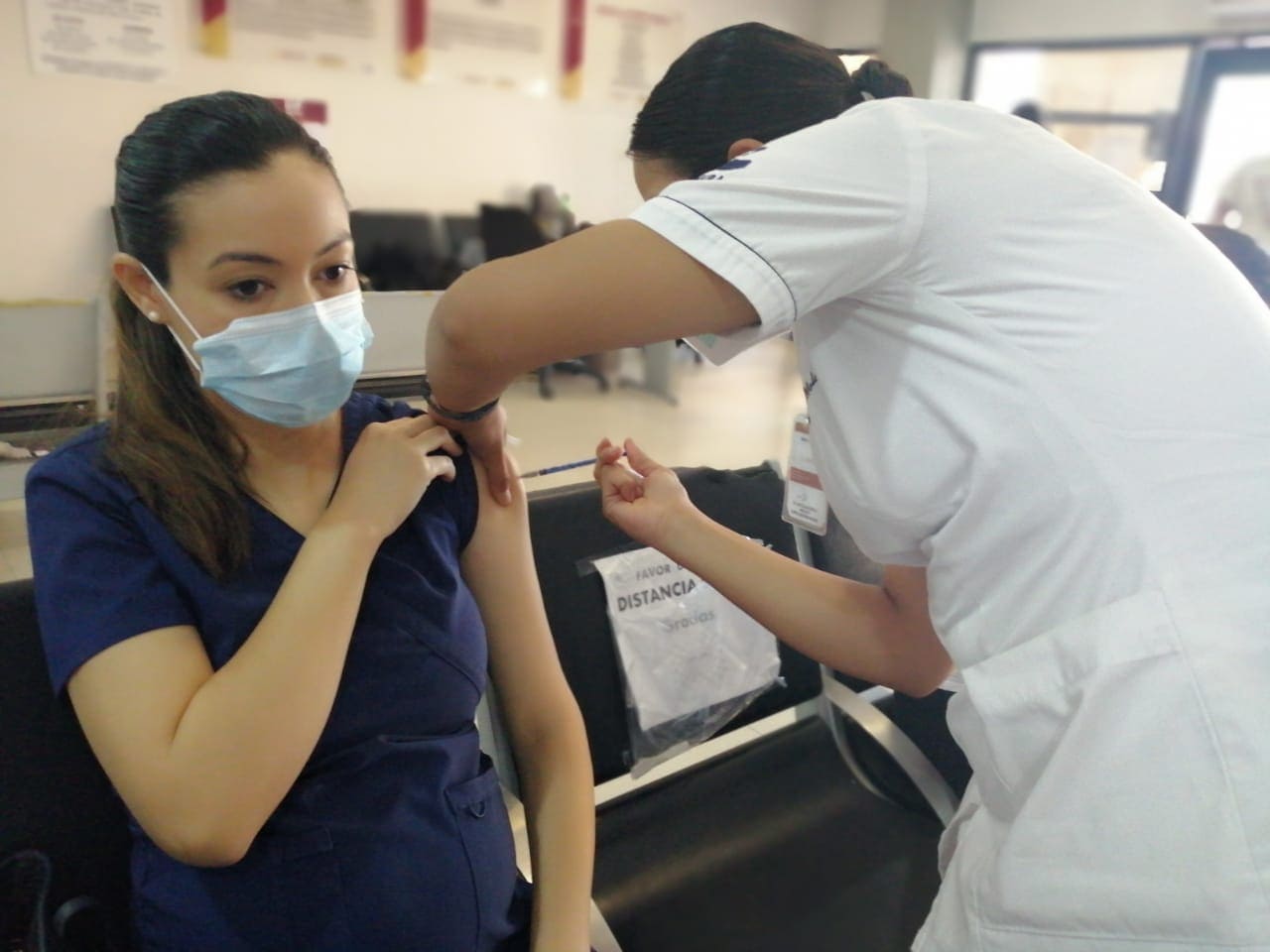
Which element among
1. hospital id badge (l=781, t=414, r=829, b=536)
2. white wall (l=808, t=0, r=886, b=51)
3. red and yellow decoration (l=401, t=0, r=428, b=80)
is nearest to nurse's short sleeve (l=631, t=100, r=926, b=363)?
hospital id badge (l=781, t=414, r=829, b=536)

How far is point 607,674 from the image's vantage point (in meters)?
1.37

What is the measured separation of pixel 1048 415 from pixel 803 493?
92cm

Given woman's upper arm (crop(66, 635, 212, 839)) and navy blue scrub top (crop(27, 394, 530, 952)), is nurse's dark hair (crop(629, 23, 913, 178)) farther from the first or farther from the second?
woman's upper arm (crop(66, 635, 212, 839))

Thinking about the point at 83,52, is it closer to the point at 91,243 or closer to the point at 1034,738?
the point at 91,243

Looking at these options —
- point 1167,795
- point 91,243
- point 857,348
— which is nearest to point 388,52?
point 91,243

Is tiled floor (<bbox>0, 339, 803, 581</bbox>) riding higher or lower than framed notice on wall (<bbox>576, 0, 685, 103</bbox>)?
lower

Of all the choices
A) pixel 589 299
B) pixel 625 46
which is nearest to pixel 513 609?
pixel 589 299

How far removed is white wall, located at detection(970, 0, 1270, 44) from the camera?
5.81 meters

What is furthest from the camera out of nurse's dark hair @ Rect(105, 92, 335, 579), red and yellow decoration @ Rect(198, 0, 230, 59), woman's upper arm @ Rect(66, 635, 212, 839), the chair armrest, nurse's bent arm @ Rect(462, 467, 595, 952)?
red and yellow decoration @ Rect(198, 0, 230, 59)

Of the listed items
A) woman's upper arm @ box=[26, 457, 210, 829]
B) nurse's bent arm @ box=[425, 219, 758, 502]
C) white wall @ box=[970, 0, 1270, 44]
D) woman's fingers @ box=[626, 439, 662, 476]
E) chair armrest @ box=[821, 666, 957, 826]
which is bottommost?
chair armrest @ box=[821, 666, 957, 826]

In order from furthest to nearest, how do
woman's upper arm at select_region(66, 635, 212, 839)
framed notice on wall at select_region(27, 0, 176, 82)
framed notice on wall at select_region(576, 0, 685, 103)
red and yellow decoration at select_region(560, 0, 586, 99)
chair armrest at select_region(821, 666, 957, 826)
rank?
framed notice on wall at select_region(576, 0, 685, 103), red and yellow decoration at select_region(560, 0, 586, 99), framed notice on wall at select_region(27, 0, 176, 82), chair armrest at select_region(821, 666, 957, 826), woman's upper arm at select_region(66, 635, 212, 839)

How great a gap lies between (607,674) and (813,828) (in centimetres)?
48

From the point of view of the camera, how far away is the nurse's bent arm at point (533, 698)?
42.9 inches

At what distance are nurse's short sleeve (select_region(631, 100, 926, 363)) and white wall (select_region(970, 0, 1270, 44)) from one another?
660 centimetres
